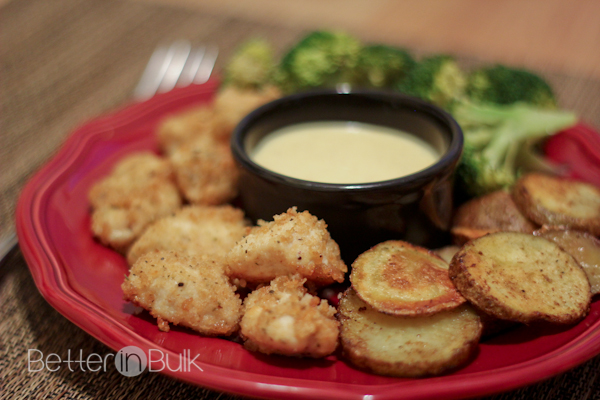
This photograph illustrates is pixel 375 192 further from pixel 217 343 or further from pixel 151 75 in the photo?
pixel 151 75

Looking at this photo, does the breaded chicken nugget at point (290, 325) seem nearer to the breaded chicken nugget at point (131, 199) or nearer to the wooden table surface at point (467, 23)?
the breaded chicken nugget at point (131, 199)

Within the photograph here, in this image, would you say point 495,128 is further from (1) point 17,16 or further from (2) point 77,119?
(1) point 17,16

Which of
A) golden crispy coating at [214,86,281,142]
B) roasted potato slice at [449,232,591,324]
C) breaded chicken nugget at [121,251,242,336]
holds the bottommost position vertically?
breaded chicken nugget at [121,251,242,336]

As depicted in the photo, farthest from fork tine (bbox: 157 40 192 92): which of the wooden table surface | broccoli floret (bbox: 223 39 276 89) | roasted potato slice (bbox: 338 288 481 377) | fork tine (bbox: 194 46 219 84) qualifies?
roasted potato slice (bbox: 338 288 481 377)

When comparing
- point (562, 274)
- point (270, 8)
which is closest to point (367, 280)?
point (562, 274)

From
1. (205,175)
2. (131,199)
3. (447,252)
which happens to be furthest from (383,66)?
(131,199)

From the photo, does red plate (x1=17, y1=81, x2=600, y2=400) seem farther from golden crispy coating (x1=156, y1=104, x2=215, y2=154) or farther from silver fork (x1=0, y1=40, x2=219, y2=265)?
silver fork (x1=0, y1=40, x2=219, y2=265)

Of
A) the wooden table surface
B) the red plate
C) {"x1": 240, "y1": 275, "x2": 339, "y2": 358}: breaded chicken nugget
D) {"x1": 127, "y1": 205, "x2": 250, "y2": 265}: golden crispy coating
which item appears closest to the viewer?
the red plate
